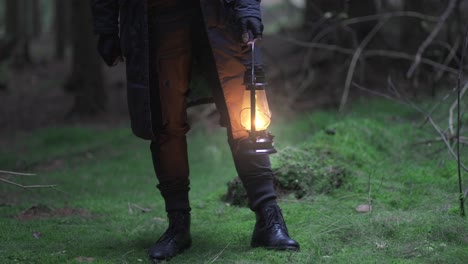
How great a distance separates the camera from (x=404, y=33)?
Answer: 11047mm

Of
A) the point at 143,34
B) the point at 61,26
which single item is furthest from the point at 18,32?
the point at 143,34

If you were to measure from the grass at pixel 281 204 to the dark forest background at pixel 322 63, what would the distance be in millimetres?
963

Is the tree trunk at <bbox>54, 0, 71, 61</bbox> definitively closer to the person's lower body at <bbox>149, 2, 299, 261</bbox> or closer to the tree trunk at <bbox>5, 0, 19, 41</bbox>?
the tree trunk at <bbox>5, 0, 19, 41</bbox>

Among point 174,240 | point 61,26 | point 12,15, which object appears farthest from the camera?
point 12,15

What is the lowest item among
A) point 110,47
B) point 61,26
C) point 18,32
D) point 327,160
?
point 327,160

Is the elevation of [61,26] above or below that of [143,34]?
above

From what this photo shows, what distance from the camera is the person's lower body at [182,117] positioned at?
3.71m

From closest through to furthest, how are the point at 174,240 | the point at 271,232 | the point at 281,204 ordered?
the point at 271,232
the point at 174,240
the point at 281,204

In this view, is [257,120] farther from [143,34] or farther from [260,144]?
[143,34]

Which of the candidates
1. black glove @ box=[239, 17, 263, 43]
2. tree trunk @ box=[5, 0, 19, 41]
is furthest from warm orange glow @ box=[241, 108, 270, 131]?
tree trunk @ box=[5, 0, 19, 41]

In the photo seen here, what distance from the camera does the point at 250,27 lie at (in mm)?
3523

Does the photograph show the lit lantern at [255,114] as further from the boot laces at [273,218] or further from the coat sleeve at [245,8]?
the boot laces at [273,218]

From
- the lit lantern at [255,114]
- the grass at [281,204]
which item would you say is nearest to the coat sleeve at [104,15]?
the lit lantern at [255,114]

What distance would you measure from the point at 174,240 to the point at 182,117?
2.34 feet
